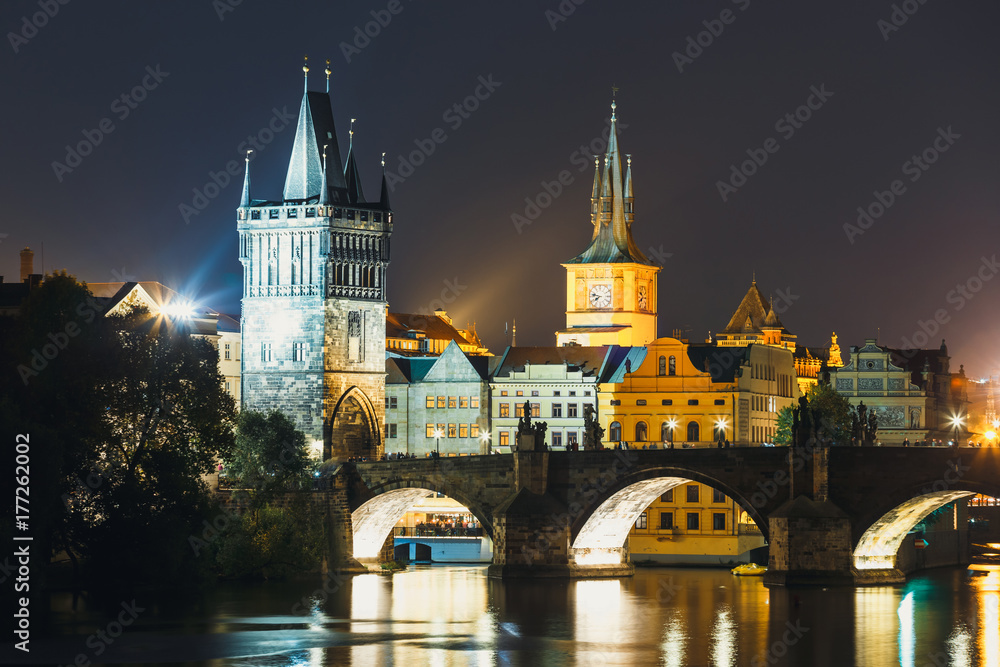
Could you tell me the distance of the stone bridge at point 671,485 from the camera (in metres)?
99.2

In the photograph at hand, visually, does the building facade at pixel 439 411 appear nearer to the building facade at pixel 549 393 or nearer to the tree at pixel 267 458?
the building facade at pixel 549 393

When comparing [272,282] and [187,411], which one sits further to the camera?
[272,282]

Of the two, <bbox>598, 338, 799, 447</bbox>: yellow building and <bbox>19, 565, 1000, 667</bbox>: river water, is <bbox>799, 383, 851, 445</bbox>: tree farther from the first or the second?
<bbox>19, 565, 1000, 667</bbox>: river water

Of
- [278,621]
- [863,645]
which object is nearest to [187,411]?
[278,621]

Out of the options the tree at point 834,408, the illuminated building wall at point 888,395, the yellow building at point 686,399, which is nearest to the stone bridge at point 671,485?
the tree at point 834,408

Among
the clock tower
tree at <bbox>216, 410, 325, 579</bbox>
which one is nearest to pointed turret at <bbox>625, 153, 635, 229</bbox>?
the clock tower

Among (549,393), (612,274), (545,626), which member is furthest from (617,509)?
(612,274)

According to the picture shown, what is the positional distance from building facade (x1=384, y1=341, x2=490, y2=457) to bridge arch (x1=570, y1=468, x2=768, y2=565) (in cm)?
3231

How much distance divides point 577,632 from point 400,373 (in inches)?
2366

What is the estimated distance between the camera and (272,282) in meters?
129

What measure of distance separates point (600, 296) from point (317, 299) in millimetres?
57204

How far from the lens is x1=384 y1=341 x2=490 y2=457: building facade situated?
5748 inches

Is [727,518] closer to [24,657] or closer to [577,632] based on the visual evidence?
[577,632]

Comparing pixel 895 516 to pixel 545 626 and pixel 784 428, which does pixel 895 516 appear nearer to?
pixel 545 626
